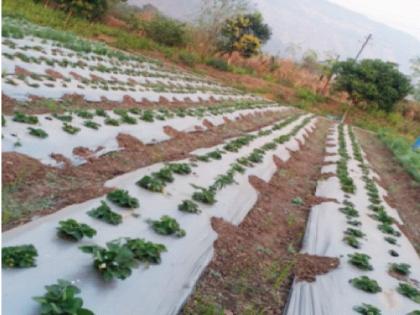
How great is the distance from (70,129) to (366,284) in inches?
158

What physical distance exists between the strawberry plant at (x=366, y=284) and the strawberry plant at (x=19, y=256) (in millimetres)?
3148

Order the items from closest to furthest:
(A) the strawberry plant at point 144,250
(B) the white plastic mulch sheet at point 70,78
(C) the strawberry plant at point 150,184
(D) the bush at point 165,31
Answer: (A) the strawberry plant at point 144,250 < (C) the strawberry plant at point 150,184 < (B) the white plastic mulch sheet at point 70,78 < (D) the bush at point 165,31

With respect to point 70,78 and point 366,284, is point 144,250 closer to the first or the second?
point 366,284

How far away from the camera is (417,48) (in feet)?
208

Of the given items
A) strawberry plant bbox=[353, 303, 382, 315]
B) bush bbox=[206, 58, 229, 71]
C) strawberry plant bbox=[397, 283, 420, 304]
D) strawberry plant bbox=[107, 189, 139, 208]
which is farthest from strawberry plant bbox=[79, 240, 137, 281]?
bush bbox=[206, 58, 229, 71]

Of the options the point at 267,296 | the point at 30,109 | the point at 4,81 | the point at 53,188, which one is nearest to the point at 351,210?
the point at 267,296

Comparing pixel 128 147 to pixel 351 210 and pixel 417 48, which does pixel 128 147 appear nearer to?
pixel 351 210

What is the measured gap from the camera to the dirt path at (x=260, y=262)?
12.6 ft

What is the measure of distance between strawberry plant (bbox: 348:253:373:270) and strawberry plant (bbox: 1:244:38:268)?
3521mm

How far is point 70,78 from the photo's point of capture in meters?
9.38

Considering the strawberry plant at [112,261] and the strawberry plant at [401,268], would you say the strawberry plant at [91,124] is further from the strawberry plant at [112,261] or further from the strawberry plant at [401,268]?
the strawberry plant at [401,268]

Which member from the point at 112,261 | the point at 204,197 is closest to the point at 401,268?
the point at 204,197

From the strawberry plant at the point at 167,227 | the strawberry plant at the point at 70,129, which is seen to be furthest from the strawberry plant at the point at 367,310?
the strawberry plant at the point at 70,129

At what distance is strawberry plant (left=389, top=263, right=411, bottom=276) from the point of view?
17.0 ft
